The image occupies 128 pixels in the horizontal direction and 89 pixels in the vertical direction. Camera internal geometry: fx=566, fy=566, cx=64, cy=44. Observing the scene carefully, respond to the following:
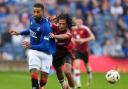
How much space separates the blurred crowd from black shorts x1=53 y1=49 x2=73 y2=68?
36.0ft

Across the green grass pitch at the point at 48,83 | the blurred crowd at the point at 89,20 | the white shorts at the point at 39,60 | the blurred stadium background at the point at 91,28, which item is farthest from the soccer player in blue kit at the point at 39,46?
the blurred crowd at the point at 89,20

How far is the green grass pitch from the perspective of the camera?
19.8 meters

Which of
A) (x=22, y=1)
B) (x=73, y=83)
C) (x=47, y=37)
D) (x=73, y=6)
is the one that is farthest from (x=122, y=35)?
(x=47, y=37)

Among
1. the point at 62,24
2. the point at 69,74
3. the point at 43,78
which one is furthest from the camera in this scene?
→ the point at 69,74

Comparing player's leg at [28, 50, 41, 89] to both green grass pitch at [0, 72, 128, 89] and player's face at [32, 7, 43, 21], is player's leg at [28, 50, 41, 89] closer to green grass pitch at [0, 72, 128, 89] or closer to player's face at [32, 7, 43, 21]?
player's face at [32, 7, 43, 21]

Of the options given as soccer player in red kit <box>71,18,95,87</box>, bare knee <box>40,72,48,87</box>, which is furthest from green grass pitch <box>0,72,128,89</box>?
bare knee <box>40,72,48,87</box>

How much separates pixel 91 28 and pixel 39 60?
47.1 ft

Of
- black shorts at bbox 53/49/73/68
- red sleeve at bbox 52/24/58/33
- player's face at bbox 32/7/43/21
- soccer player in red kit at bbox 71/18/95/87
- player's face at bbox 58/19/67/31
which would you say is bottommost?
soccer player in red kit at bbox 71/18/95/87

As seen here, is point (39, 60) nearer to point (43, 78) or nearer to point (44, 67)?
point (44, 67)

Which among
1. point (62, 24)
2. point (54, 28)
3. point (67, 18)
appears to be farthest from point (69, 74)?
point (67, 18)

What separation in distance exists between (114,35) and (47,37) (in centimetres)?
1438

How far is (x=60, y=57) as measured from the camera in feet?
54.4

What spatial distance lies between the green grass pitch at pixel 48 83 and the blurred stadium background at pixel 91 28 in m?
0.52

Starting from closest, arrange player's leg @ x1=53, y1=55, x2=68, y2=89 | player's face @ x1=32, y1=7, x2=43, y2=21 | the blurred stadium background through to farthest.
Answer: player's face @ x1=32, y1=7, x2=43, y2=21 < player's leg @ x1=53, y1=55, x2=68, y2=89 < the blurred stadium background
